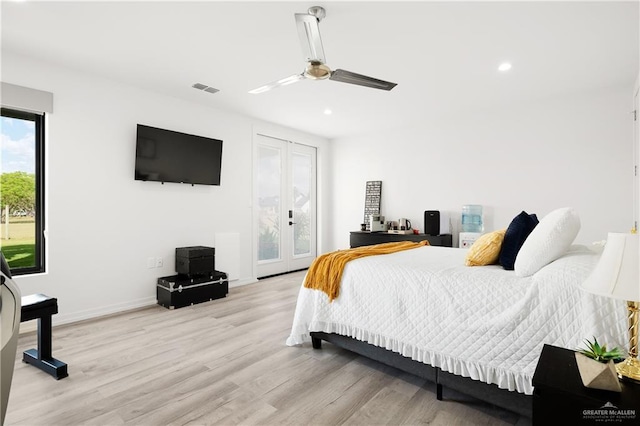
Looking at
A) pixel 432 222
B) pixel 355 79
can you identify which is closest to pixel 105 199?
pixel 355 79

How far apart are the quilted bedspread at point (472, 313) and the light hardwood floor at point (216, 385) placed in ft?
0.81

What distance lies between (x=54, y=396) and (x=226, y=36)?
9.12 feet

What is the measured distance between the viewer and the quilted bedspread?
1.56 m

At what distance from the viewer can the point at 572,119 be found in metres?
4.15

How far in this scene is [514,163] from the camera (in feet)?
15.0

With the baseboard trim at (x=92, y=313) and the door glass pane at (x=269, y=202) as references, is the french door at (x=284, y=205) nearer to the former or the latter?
the door glass pane at (x=269, y=202)

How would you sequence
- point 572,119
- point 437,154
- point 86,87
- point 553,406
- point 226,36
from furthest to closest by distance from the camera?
point 437,154, point 572,119, point 86,87, point 226,36, point 553,406

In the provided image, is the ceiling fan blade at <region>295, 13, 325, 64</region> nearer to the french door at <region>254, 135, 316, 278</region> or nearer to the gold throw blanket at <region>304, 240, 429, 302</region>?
the gold throw blanket at <region>304, 240, 429, 302</region>

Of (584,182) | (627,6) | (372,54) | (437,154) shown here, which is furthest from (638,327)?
(437,154)

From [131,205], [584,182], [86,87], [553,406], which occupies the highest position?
[86,87]

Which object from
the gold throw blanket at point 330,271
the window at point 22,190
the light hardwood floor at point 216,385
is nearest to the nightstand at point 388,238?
the gold throw blanket at point 330,271

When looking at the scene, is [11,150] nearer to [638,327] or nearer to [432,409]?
[432,409]

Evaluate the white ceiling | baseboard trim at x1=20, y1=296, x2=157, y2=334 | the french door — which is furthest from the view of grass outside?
the french door

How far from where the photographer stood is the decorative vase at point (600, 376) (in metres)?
1.12
